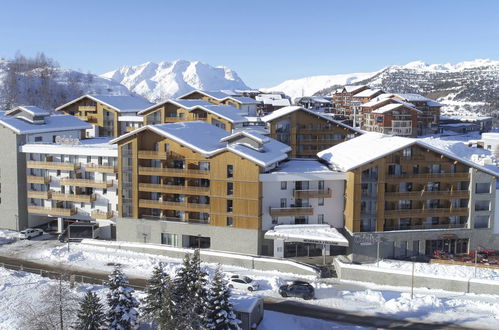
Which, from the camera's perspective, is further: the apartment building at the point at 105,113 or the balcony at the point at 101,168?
the apartment building at the point at 105,113

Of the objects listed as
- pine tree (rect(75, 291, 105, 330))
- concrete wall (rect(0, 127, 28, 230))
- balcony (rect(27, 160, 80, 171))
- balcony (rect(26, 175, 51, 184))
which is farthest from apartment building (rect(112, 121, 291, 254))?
pine tree (rect(75, 291, 105, 330))

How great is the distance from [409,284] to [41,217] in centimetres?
4641

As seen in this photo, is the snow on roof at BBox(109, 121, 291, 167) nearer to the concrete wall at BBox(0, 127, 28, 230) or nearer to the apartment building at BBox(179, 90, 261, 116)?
the concrete wall at BBox(0, 127, 28, 230)

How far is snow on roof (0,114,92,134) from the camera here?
2482 inches

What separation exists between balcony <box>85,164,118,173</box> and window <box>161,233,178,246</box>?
1021 cm

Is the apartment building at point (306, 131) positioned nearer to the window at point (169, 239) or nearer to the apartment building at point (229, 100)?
the apartment building at point (229, 100)

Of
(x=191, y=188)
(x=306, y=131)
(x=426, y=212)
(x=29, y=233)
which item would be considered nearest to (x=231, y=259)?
(x=191, y=188)

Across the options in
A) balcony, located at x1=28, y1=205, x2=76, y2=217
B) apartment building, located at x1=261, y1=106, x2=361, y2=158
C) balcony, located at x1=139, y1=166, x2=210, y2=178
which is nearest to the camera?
balcony, located at x1=139, y1=166, x2=210, y2=178

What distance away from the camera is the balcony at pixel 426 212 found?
51438 millimetres

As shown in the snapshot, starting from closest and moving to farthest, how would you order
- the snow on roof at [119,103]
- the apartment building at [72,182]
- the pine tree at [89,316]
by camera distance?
the pine tree at [89,316] → the apartment building at [72,182] → the snow on roof at [119,103]

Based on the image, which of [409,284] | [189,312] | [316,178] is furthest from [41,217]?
[409,284]

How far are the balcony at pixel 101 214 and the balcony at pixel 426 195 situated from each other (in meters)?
31.9

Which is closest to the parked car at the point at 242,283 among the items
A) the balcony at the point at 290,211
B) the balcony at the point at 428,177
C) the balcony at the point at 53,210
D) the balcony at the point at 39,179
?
the balcony at the point at 290,211

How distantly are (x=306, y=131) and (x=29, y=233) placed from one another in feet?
152
